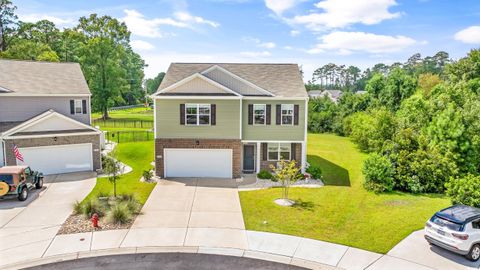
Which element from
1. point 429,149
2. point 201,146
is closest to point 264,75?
point 201,146

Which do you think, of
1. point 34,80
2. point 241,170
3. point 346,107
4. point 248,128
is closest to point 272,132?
point 248,128

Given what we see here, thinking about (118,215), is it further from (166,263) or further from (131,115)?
(131,115)

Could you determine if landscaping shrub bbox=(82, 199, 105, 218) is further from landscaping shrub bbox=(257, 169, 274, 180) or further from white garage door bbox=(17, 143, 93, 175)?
landscaping shrub bbox=(257, 169, 274, 180)

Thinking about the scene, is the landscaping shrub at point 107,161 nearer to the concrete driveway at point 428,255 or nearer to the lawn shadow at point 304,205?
the lawn shadow at point 304,205

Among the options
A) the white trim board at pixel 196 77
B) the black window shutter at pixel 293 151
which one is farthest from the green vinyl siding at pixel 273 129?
the white trim board at pixel 196 77

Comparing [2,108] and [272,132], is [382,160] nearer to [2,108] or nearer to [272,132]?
[272,132]

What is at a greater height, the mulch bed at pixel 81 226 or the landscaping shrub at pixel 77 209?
the landscaping shrub at pixel 77 209
